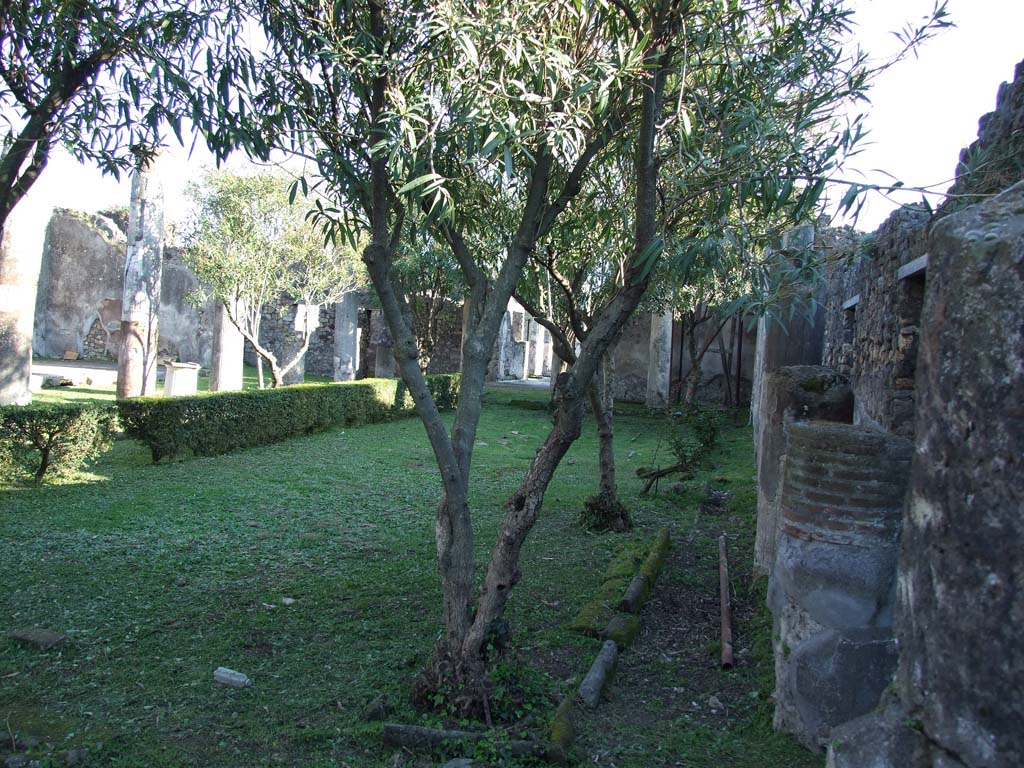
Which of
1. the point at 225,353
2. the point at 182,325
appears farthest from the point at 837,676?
the point at 182,325

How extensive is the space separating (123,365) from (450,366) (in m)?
14.1

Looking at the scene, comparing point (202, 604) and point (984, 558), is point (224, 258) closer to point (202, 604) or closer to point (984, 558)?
point (202, 604)

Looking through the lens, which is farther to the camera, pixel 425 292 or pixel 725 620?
pixel 425 292

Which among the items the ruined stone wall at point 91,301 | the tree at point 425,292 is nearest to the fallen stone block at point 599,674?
the tree at point 425,292

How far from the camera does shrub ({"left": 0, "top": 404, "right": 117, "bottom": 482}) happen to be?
29.2 ft

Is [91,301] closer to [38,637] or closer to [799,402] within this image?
[38,637]

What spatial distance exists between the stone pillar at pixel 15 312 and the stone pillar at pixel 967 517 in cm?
1535

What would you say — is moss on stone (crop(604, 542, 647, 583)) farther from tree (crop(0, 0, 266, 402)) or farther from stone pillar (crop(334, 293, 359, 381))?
stone pillar (crop(334, 293, 359, 381))

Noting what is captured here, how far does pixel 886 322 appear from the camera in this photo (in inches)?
197

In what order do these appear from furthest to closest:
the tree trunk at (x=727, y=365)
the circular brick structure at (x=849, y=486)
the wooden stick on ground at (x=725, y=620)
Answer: the tree trunk at (x=727, y=365) < the wooden stick on ground at (x=725, y=620) < the circular brick structure at (x=849, y=486)

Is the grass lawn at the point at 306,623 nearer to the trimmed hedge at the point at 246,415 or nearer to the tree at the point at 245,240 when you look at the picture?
the trimmed hedge at the point at 246,415

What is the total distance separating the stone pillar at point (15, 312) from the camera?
46.1 feet

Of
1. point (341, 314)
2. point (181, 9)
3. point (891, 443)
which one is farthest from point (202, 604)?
point (341, 314)

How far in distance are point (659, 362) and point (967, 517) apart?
1850 cm
